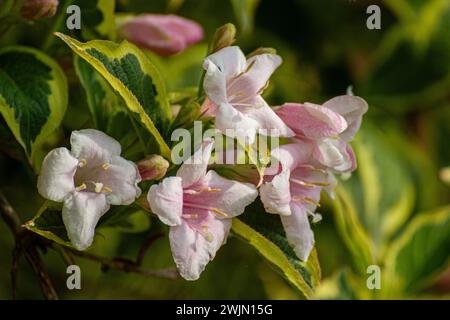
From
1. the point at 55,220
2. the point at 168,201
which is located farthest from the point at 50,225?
the point at 168,201

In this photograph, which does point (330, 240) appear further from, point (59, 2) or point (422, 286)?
point (59, 2)

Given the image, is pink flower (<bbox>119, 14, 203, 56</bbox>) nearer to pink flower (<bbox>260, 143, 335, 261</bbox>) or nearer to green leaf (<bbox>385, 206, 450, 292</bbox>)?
pink flower (<bbox>260, 143, 335, 261</bbox>)

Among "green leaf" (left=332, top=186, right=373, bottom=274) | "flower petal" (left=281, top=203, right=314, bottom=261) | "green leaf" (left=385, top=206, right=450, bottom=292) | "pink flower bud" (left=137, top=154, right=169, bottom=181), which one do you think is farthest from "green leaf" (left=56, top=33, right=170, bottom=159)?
"green leaf" (left=385, top=206, right=450, bottom=292)

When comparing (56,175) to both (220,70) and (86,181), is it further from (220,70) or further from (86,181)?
(220,70)

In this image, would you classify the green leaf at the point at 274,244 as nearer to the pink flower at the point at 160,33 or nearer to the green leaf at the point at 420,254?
the pink flower at the point at 160,33

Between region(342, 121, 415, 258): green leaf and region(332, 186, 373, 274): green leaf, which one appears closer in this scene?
region(332, 186, 373, 274): green leaf

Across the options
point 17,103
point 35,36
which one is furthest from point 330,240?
point 17,103

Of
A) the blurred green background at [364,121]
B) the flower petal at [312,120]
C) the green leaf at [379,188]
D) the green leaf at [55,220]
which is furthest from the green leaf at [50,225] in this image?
the green leaf at [379,188]
